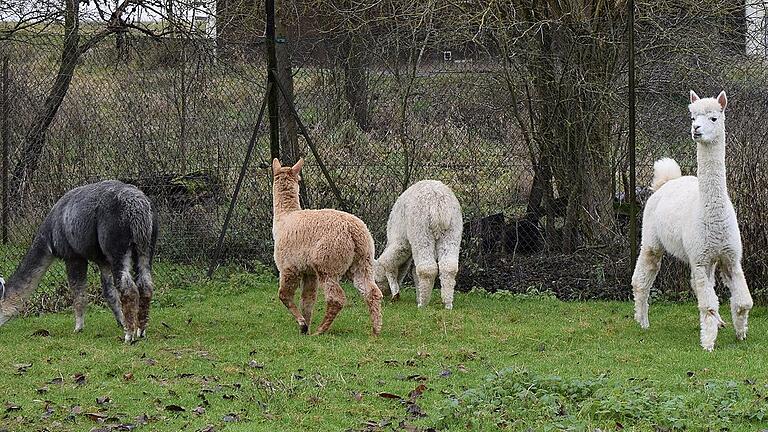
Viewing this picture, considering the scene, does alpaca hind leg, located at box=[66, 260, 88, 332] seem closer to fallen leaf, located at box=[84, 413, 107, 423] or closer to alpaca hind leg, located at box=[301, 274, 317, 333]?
alpaca hind leg, located at box=[301, 274, 317, 333]

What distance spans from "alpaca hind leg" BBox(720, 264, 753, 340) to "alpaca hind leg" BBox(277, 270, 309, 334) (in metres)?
3.32

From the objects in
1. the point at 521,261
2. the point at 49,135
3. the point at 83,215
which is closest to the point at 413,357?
the point at 83,215

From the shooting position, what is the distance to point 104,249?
841 centimetres

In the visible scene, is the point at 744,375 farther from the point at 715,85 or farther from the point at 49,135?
the point at 49,135

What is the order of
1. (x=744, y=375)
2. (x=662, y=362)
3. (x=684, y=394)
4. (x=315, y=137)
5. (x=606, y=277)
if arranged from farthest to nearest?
1. (x=315, y=137)
2. (x=606, y=277)
3. (x=662, y=362)
4. (x=744, y=375)
5. (x=684, y=394)

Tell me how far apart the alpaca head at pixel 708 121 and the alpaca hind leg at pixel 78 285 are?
5.04 m

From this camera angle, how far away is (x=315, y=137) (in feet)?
37.0

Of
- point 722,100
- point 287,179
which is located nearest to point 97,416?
point 287,179

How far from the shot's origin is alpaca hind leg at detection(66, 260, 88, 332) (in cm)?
896

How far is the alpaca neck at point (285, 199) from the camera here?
891cm

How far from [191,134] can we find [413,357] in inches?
180

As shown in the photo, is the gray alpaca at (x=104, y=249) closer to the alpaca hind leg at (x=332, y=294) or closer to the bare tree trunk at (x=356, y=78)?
the alpaca hind leg at (x=332, y=294)

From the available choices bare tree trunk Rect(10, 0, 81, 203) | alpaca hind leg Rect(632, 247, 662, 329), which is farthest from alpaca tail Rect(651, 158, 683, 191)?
bare tree trunk Rect(10, 0, 81, 203)

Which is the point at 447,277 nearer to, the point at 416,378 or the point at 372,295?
the point at 372,295
